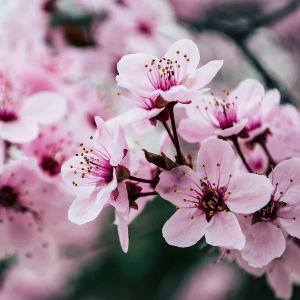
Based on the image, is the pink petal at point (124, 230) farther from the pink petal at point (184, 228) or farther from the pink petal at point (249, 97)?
the pink petal at point (249, 97)

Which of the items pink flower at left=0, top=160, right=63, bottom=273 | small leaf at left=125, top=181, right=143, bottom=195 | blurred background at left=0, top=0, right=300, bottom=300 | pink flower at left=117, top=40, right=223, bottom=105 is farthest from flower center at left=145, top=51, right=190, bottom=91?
blurred background at left=0, top=0, right=300, bottom=300

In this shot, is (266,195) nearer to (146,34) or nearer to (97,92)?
(97,92)

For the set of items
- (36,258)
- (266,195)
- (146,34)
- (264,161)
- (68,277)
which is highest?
(266,195)

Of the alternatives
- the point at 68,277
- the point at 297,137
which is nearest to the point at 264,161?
the point at 297,137

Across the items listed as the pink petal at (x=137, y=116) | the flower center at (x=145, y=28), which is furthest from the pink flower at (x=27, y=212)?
the flower center at (x=145, y=28)

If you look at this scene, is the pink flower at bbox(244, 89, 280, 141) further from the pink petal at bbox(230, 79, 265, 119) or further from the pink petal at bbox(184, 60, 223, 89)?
the pink petal at bbox(184, 60, 223, 89)

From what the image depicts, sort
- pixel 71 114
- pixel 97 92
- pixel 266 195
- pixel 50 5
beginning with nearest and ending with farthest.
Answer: pixel 266 195 < pixel 71 114 < pixel 97 92 < pixel 50 5

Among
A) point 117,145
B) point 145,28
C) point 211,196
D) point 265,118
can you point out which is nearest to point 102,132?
point 117,145

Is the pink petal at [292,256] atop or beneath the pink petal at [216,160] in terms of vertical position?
beneath
